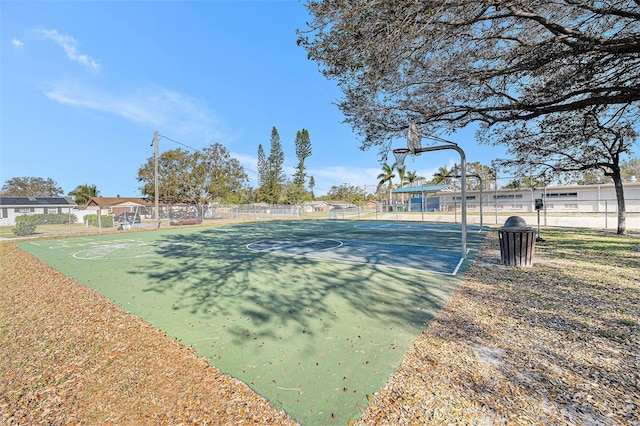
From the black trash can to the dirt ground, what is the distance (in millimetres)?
2036

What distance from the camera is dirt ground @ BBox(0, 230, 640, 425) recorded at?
2.01 metres

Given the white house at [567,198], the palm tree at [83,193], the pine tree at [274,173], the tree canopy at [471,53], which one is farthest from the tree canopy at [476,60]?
the palm tree at [83,193]

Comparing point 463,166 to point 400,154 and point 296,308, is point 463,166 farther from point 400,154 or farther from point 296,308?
point 296,308

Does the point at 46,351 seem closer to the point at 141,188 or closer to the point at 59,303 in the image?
the point at 59,303

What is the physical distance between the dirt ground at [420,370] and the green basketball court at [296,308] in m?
0.19

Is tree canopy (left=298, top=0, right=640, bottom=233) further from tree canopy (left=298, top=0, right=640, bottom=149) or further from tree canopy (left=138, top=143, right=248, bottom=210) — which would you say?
tree canopy (left=138, top=143, right=248, bottom=210)

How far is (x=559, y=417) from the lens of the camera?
1.94 m

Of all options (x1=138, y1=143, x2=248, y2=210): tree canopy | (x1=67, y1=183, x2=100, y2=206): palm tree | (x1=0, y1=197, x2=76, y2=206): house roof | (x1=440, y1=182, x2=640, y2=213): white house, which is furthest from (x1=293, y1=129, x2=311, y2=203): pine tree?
(x1=67, y1=183, x2=100, y2=206): palm tree

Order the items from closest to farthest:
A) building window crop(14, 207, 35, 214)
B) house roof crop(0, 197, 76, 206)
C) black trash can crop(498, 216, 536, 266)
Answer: black trash can crop(498, 216, 536, 266) < building window crop(14, 207, 35, 214) < house roof crop(0, 197, 76, 206)

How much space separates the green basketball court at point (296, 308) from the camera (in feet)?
7.96

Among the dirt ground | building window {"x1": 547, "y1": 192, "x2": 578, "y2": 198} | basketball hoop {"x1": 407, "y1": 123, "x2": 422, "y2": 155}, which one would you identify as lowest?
the dirt ground

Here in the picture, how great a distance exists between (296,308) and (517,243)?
5.65 meters

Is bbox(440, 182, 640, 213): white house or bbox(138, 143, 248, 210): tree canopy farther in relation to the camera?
bbox(138, 143, 248, 210): tree canopy

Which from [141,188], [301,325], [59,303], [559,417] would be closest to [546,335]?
[559,417]
